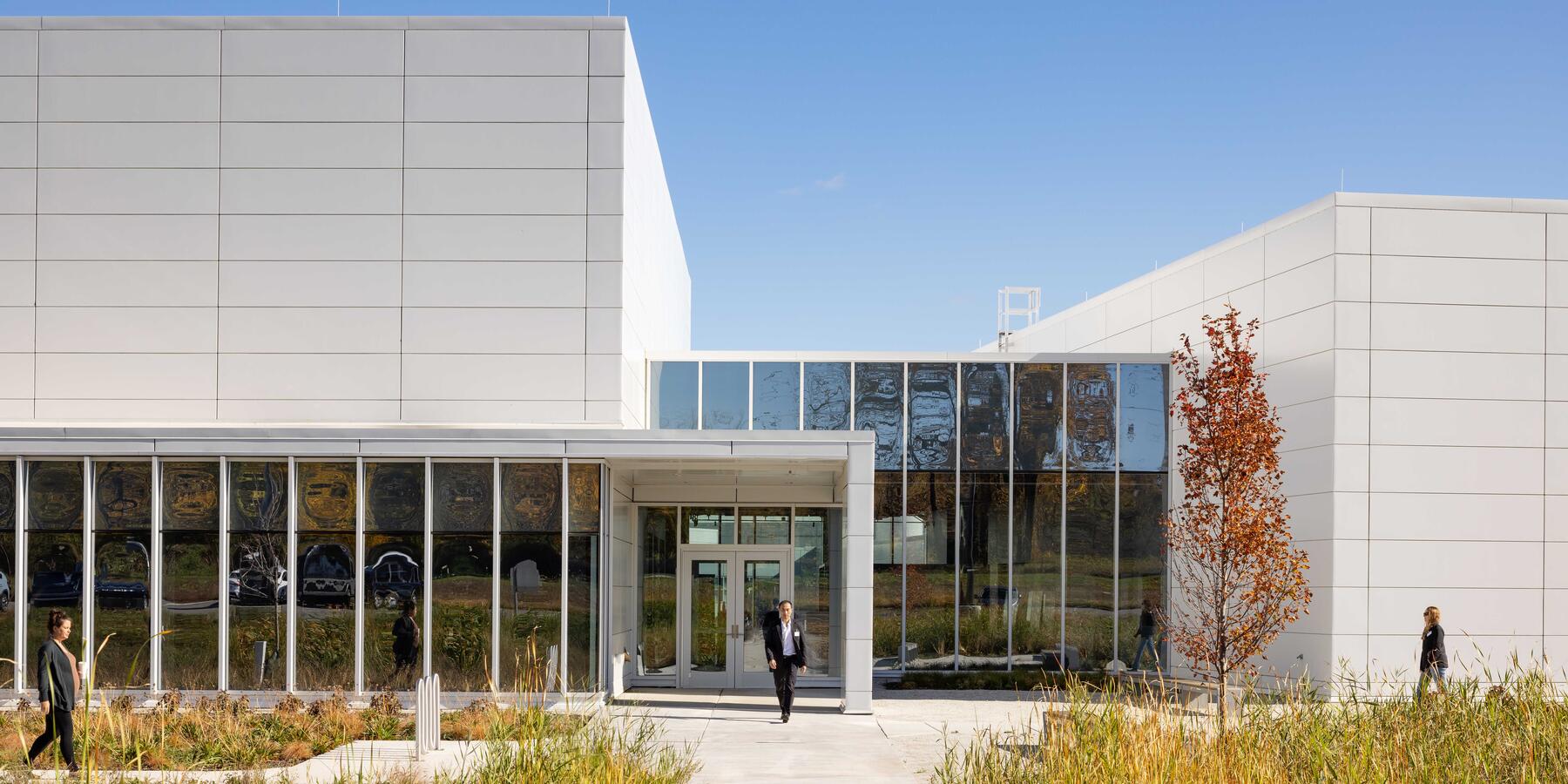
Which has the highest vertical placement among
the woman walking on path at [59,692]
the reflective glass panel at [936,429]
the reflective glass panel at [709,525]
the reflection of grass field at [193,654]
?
the reflective glass panel at [936,429]

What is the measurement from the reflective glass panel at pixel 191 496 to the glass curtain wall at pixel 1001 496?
26.0 ft

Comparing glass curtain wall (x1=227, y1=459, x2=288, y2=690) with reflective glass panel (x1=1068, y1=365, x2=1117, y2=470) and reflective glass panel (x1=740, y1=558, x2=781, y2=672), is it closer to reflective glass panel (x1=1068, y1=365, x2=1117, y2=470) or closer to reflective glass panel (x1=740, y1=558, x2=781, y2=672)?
reflective glass panel (x1=740, y1=558, x2=781, y2=672)

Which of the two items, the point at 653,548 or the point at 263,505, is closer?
the point at 263,505

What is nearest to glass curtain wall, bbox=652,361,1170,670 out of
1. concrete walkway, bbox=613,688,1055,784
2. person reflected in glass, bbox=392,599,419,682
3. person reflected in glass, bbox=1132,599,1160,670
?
person reflected in glass, bbox=1132,599,1160,670

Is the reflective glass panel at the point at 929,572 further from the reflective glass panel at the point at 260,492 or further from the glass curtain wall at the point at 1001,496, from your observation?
the reflective glass panel at the point at 260,492

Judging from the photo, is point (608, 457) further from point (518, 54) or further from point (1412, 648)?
point (1412, 648)

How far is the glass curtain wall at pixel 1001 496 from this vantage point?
25344mm

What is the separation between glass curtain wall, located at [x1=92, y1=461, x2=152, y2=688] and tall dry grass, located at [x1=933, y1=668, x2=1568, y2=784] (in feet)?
42.6

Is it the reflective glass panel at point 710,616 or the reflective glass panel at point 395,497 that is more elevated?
the reflective glass panel at point 395,497

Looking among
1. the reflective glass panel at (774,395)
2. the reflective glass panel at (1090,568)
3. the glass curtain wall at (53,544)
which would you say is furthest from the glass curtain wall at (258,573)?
the reflective glass panel at (1090,568)

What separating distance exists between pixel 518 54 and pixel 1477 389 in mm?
15407

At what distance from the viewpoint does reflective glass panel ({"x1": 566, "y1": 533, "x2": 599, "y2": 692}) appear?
20.1 metres

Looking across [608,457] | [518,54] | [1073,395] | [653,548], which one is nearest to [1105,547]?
[1073,395]

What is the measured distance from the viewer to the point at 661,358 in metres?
25.4
